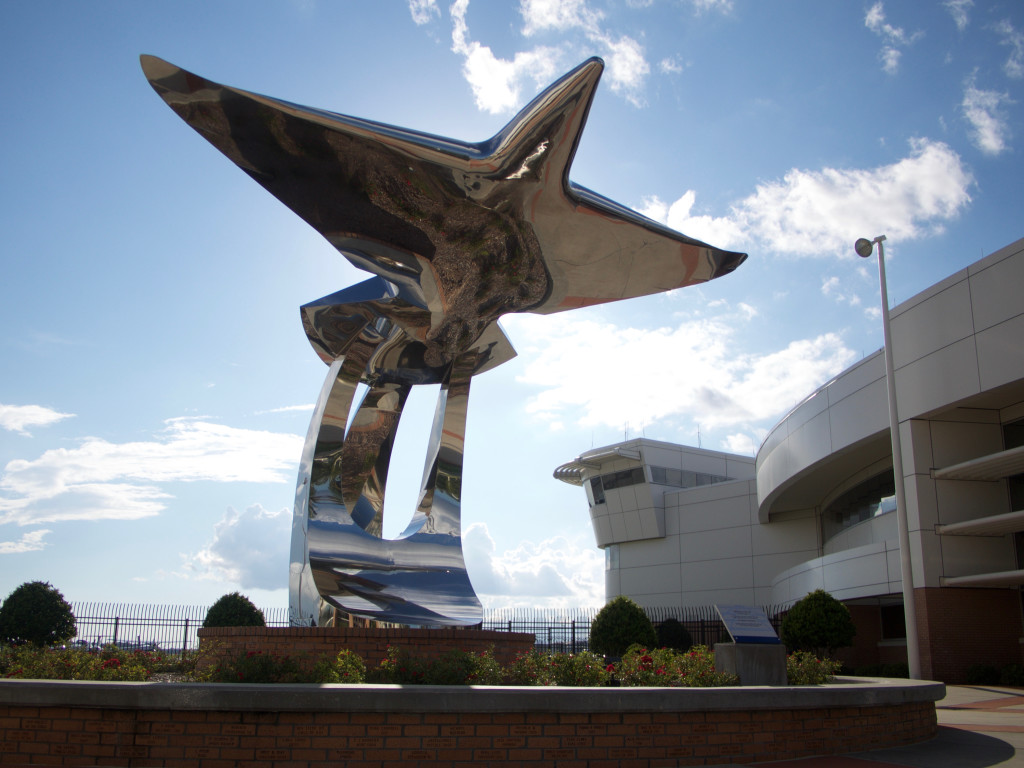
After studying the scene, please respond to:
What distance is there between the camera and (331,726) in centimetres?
710

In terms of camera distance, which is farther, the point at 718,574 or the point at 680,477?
the point at 680,477

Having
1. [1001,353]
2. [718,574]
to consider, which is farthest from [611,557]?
[1001,353]

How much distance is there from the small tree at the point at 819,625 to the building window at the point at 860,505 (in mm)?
4685

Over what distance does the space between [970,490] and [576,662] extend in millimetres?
19139

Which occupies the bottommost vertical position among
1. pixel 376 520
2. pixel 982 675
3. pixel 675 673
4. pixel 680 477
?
pixel 982 675

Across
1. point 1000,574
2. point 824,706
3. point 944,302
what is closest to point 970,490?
point 1000,574

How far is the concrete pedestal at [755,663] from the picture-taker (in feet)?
34.2

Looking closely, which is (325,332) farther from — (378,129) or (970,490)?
(970,490)

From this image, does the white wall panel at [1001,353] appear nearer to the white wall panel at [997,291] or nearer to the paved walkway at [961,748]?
the white wall panel at [997,291]

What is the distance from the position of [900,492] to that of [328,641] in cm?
1752

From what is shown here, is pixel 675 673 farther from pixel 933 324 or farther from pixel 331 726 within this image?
pixel 933 324

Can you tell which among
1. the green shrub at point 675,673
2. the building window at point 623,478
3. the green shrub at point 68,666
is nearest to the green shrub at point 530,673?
the green shrub at point 675,673

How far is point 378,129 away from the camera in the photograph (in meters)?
10.8

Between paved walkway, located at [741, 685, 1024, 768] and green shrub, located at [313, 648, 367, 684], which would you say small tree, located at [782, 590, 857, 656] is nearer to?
paved walkway, located at [741, 685, 1024, 768]
